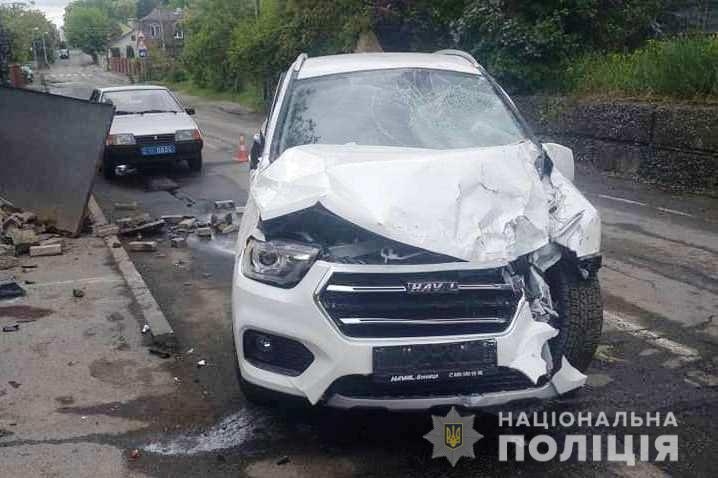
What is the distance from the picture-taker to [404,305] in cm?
369

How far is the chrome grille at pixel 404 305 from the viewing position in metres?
3.68

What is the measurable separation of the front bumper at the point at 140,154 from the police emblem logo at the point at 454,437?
34.7 ft

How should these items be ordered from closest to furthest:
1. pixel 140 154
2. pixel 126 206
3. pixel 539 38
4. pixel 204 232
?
pixel 204 232
pixel 126 206
pixel 140 154
pixel 539 38

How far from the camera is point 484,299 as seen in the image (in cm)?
374

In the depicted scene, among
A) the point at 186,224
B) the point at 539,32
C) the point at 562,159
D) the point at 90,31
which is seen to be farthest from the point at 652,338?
the point at 90,31

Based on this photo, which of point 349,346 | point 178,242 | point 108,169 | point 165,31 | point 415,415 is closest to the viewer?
point 349,346

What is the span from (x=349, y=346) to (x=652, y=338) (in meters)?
2.96

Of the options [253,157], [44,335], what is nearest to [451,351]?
[253,157]

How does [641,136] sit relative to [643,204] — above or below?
above

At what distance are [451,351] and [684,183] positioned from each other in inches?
392

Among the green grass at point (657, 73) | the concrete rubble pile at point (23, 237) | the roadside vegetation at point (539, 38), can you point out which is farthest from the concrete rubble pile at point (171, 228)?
the roadside vegetation at point (539, 38)

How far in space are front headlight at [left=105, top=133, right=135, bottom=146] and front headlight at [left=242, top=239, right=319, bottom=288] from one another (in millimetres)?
10170

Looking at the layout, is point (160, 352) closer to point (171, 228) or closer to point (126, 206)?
point (171, 228)

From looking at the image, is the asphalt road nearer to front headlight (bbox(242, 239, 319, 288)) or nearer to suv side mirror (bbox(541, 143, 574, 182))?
front headlight (bbox(242, 239, 319, 288))
